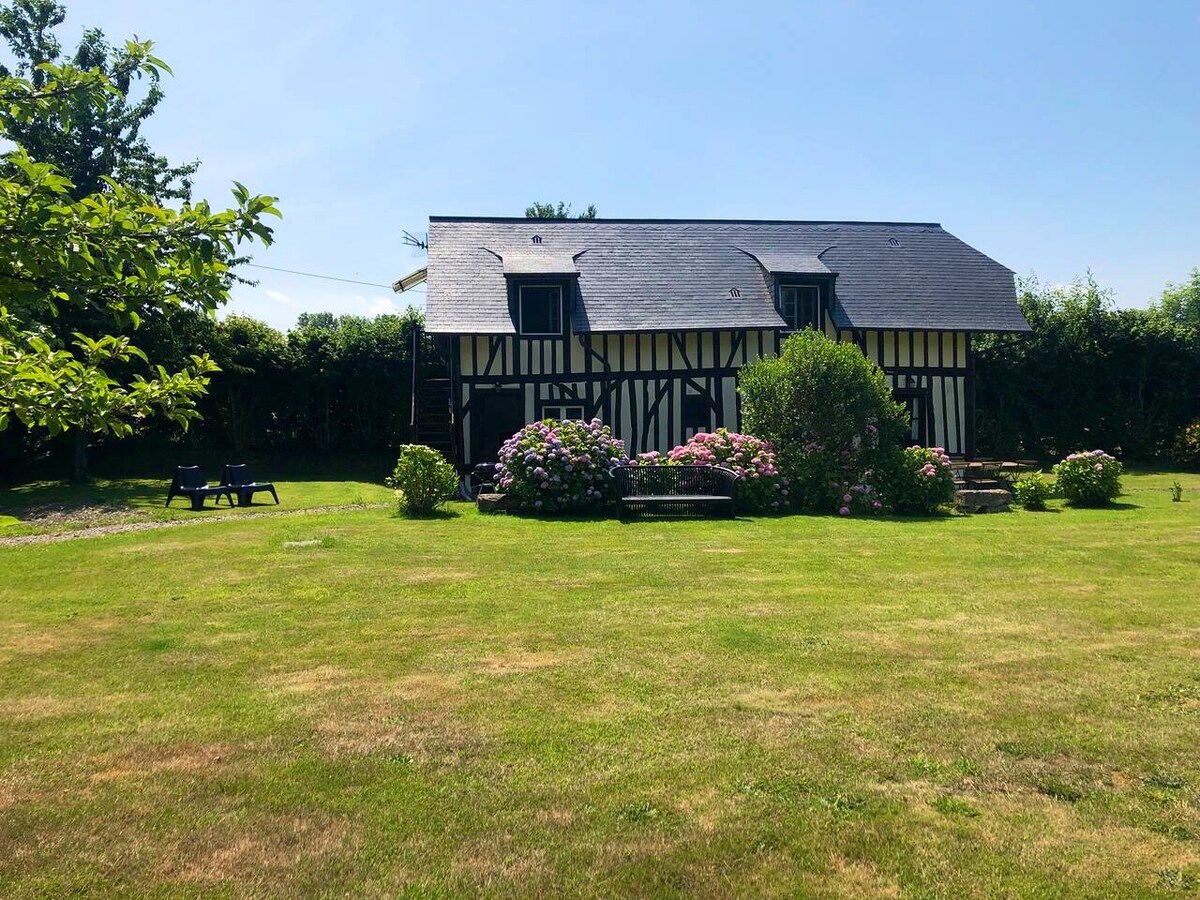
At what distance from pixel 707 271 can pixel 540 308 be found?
422 centimetres

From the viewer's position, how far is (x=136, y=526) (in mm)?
12117

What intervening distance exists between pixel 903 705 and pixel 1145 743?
3.27ft

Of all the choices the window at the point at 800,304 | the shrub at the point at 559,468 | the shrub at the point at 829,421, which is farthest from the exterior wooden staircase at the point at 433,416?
the window at the point at 800,304

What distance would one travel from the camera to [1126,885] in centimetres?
264

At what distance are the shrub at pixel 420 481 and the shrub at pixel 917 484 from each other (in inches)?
277

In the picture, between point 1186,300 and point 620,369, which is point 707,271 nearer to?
point 620,369

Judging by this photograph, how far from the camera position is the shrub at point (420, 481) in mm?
12898

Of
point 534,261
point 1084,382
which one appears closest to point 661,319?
point 534,261

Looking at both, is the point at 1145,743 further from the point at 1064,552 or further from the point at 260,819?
the point at 1064,552

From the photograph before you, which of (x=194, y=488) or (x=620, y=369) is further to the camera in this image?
(x=620, y=369)

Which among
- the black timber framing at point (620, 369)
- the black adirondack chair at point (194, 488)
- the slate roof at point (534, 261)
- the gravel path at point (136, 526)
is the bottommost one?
the gravel path at point (136, 526)

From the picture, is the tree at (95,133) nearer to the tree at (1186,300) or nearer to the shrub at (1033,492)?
the shrub at (1033,492)

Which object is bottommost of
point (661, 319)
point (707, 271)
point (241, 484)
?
point (241, 484)

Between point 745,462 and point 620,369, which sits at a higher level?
point 620,369
